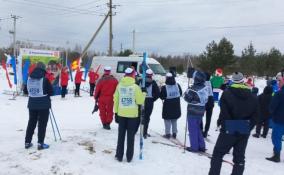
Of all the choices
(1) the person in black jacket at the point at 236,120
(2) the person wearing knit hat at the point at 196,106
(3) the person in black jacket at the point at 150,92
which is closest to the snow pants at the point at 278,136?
(2) the person wearing knit hat at the point at 196,106

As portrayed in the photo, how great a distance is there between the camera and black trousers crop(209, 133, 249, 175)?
233 inches

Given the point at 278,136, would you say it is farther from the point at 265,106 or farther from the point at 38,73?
the point at 38,73

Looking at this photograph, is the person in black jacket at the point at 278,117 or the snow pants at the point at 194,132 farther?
the snow pants at the point at 194,132

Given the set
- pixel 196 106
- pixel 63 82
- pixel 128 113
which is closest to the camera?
pixel 128 113

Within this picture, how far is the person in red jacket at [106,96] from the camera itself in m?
9.94

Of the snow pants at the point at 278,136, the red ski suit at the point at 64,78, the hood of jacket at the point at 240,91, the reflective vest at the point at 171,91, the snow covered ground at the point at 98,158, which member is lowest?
the snow covered ground at the point at 98,158

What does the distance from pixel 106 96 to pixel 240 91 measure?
488cm

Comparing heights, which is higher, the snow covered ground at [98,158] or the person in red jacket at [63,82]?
the person in red jacket at [63,82]

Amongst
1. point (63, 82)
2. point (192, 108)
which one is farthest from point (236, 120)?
point (63, 82)

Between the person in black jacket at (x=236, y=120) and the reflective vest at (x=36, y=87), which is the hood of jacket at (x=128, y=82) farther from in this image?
the person in black jacket at (x=236, y=120)

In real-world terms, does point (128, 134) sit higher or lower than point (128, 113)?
lower

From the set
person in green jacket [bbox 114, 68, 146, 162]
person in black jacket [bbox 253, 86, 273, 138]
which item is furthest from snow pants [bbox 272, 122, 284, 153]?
person in green jacket [bbox 114, 68, 146, 162]

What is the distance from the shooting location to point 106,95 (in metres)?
9.99

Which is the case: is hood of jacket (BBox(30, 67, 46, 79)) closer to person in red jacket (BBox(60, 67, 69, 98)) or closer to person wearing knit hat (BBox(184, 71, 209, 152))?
person wearing knit hat (BBox(184, 71, 209, 152))
